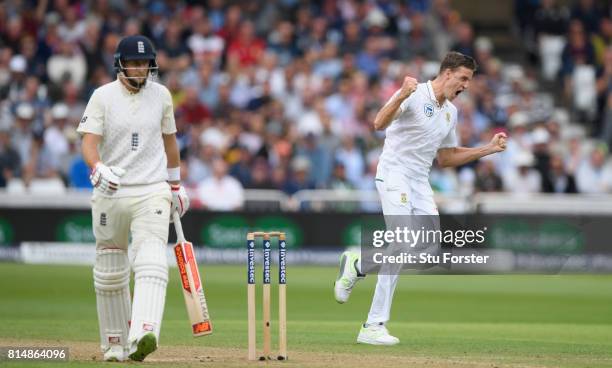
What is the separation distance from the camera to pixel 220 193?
21906 millimetres

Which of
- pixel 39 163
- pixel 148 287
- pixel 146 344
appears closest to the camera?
pixel 146 344

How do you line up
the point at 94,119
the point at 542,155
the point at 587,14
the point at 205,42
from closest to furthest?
1. the point at 94,119
2. the point at 542,155
3. the point at 205,42
4. the point at 587,14

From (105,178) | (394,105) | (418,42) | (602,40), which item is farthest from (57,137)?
(105,178)

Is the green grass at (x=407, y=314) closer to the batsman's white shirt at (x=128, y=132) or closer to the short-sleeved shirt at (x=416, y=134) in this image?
the batsman's white shirt at (x=128, y=132)

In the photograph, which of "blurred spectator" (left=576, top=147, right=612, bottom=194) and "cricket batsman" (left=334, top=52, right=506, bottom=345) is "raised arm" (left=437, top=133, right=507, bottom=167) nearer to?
A: "cricket batsman" (left=334, top=52, right=506, bottom=345)

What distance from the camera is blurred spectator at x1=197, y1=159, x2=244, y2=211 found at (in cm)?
2191

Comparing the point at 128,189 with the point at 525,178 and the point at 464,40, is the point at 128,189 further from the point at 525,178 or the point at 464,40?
the point at 464,40

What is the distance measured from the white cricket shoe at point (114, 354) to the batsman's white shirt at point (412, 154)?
2.63m

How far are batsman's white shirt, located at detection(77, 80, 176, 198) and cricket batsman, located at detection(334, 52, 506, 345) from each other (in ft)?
7.24

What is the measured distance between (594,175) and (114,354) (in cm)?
1589

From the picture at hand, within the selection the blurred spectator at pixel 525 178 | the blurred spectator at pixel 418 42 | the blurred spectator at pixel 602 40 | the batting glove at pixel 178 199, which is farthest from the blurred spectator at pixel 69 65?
the batting glove at pixel 178 199

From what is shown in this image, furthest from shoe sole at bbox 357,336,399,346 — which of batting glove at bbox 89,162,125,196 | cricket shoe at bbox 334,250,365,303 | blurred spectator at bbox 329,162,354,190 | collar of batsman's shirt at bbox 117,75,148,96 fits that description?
blurred spectator at bbox 329,162,354,190

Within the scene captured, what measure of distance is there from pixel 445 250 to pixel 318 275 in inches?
295

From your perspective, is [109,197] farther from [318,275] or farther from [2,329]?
[318,275]
